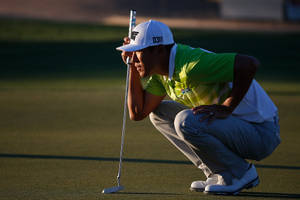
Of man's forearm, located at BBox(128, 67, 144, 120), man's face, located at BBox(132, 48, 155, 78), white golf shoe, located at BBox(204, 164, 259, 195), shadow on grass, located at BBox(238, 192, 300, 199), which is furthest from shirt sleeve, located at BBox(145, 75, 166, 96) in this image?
shadow on grass, located at BBox(238, 192, 300, 199)

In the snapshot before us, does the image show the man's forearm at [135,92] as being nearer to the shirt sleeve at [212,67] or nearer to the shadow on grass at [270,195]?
the shirt sleeve at [212,67]

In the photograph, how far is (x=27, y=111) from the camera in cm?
963

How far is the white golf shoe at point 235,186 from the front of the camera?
16.8ft

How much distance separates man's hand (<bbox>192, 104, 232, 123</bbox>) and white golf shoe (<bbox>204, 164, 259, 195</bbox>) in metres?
0.49

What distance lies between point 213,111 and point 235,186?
0.59m

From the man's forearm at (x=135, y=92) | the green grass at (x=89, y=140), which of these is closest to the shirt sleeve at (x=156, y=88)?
the man's forearm at (x=135, y=92)

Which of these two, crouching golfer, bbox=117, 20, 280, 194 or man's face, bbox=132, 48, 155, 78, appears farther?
man's face, bbox=132, 48, 155, 78

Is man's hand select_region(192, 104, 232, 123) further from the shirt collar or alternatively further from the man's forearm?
the man's forearm

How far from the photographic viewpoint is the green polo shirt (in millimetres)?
4898

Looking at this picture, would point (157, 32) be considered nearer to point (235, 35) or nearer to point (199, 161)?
point (199, 161)

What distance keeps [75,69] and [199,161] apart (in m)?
11.0

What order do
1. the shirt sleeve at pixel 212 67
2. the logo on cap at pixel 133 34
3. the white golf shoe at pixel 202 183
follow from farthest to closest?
the white golf shoe at pixel 202 183 → the logo on cap at pixel 133 34 → the shirt sleeve at pixel 212 67

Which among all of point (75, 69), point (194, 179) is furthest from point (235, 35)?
point (194, 179)

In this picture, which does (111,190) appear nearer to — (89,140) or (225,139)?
(225,139)
